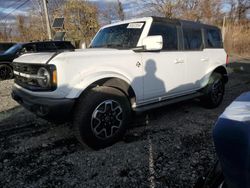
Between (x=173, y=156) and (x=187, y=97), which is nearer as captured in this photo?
(x=173, y=156)

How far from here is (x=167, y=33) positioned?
442cm

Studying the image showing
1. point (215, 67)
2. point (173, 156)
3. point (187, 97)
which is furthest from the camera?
point (215, 67)

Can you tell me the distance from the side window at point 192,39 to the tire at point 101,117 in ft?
6.58

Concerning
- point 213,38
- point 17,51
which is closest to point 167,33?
point 213,38

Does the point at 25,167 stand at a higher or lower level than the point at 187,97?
lower

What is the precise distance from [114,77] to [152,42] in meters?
0.80

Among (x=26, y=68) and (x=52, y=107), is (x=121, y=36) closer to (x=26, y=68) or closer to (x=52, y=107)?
(x=26, y=68)

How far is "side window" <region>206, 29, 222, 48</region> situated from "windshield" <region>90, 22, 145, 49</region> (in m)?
2.12

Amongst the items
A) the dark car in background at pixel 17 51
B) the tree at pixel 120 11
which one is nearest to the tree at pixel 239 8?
the tree at pixel 120 11

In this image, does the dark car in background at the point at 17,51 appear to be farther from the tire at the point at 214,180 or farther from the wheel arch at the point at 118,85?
the tire at the point at 214,180

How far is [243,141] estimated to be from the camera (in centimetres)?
126

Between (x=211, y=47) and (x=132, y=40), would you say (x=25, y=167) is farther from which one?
(x=211, y=47)

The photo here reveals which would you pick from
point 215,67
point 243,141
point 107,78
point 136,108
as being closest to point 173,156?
point 136,108

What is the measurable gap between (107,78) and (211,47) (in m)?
3.15
